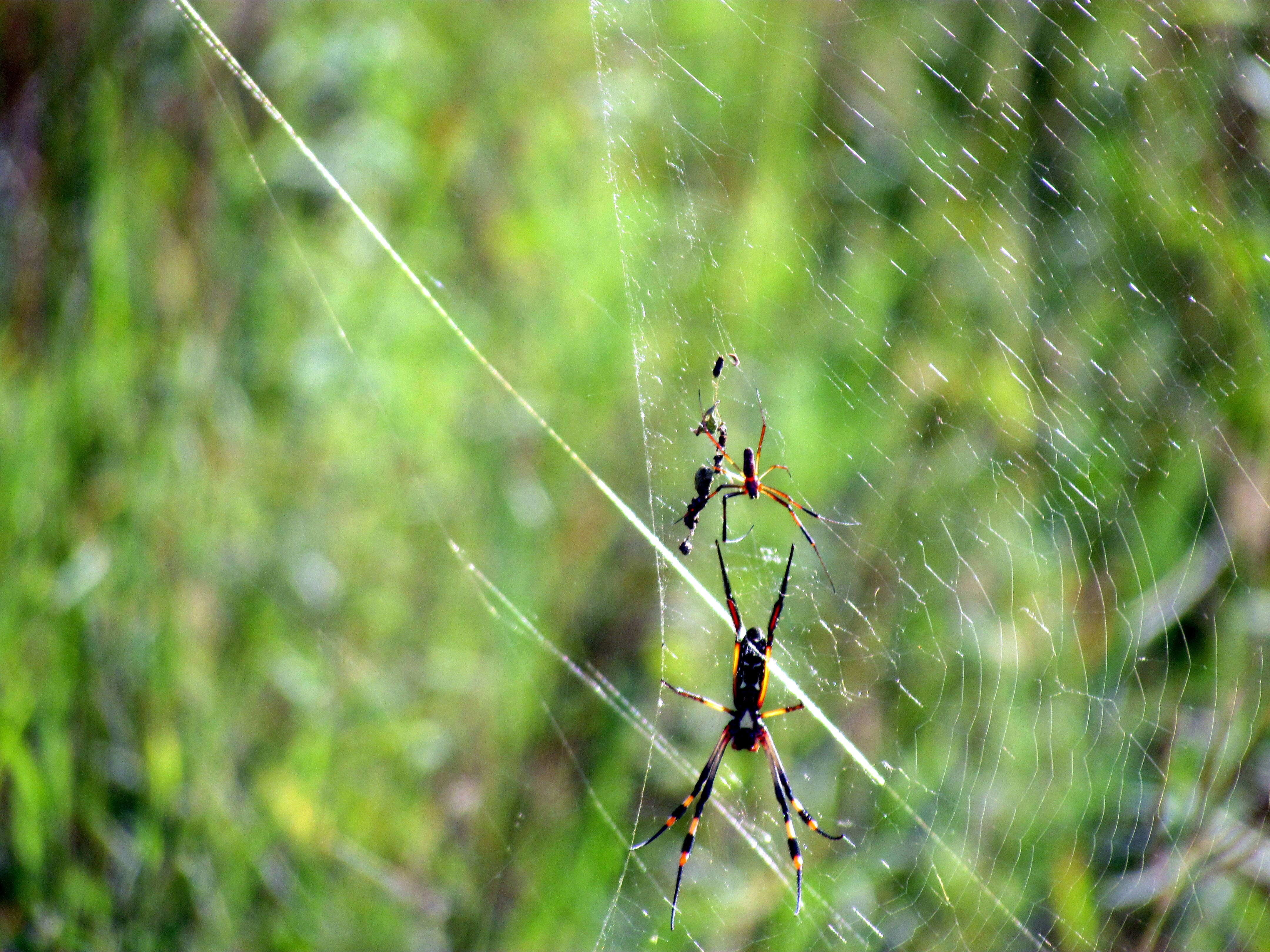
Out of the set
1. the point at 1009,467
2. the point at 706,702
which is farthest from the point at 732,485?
the point at 1009,467

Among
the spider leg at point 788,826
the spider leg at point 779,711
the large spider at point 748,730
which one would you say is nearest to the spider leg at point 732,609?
the large spider at point 748,730

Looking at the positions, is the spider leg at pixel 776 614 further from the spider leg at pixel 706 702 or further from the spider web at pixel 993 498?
the spider leg at pixel 706 702

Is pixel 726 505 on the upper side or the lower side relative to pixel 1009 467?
lower

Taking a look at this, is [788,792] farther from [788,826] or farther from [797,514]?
[797,514]

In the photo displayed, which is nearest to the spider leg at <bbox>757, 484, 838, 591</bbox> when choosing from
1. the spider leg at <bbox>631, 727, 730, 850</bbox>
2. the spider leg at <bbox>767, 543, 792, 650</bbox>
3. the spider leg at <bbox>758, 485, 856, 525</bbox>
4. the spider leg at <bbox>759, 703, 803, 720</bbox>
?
the spider leg at <bbox>758, 485, 856, 525</bbox>

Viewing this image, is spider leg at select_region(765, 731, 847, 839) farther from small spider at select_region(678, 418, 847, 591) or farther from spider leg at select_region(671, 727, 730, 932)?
small spider at select_region(678, 418, 847, 591)

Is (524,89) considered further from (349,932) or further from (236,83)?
(349,932)

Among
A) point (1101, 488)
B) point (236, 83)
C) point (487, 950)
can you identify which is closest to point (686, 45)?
point (236, 83)
